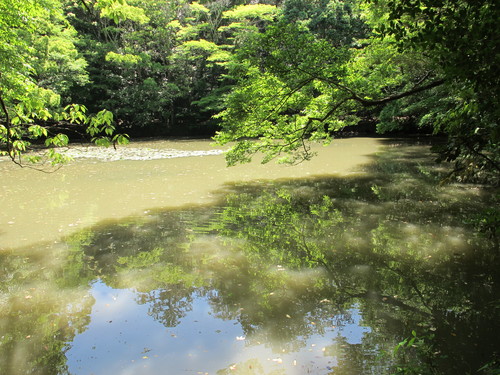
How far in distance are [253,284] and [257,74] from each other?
374 centimetres

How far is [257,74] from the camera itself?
6621 millimetres

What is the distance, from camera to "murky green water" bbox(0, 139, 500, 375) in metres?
3.31

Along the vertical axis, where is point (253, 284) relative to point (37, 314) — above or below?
above

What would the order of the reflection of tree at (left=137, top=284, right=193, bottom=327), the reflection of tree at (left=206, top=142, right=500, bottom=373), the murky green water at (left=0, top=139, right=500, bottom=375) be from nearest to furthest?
the murky green water at (left=0, top=139, right=500, bottom=375) → the reflection of tree at (left=206, top=142, right=500, bottom=373) → the reflection of tree at (left=137, top=284, right=193, bottom=327)

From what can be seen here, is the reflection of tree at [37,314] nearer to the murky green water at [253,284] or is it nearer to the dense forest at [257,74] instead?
the murky green water at [253,284]

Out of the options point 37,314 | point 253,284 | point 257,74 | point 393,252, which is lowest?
point 37,314

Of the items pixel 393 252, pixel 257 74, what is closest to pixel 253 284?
pixel 393 252

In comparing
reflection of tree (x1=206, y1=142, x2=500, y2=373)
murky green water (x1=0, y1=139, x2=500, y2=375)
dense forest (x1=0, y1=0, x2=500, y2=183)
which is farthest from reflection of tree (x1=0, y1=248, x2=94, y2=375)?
reflection of tree (x1=206, y1=142, x2=500, y2=373)

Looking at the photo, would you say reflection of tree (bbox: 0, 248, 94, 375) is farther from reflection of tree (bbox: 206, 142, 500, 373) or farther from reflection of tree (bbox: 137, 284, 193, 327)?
reflection of tree (bbox: 206, 142, 500, 373)

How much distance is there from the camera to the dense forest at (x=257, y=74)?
258 cm

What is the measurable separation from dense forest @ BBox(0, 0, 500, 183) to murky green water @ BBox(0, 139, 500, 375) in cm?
130

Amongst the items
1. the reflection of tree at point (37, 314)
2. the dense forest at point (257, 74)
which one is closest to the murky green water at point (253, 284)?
the reflection of tree at point (37, 314)

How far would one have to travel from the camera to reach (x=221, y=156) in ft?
55.1

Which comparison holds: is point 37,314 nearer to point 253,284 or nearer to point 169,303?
point 169,303
